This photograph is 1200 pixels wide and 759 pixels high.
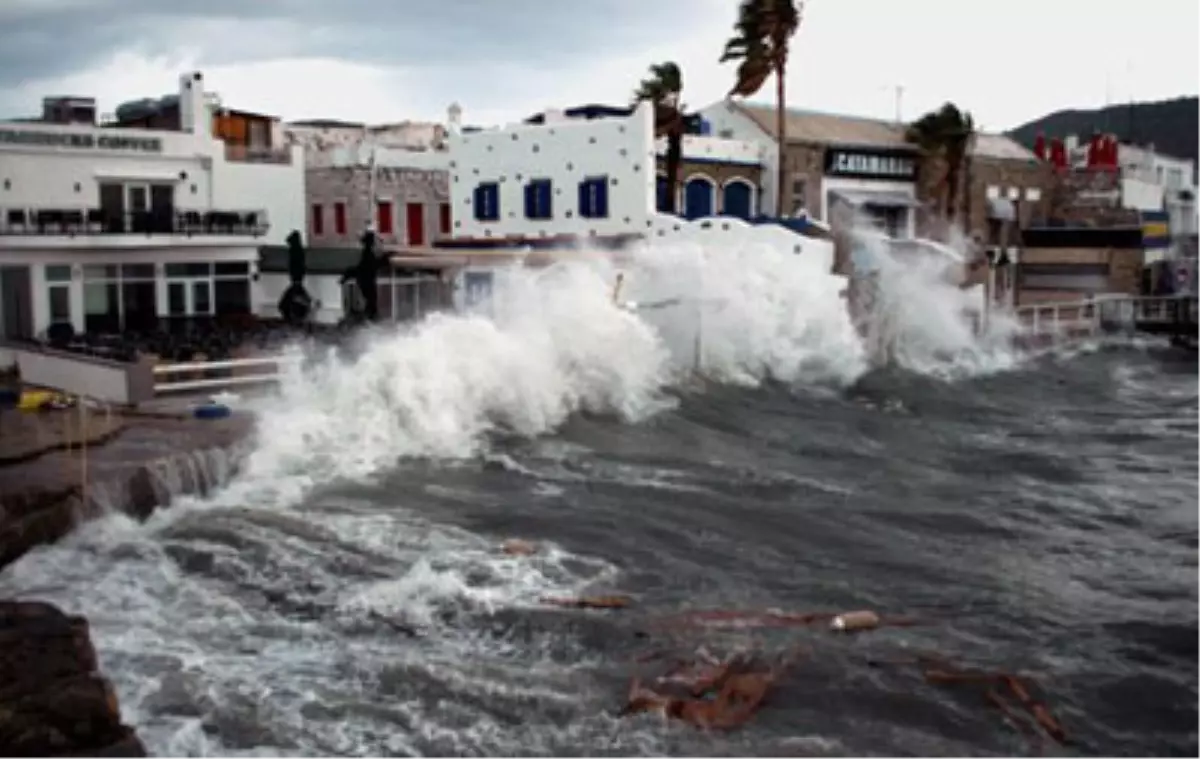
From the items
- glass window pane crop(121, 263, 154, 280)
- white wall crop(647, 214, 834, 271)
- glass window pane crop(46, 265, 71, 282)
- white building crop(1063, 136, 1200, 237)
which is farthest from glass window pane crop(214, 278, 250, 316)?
white building crop(1063, 136, 1200, 237)

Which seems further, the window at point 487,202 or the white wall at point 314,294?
the window at point 487,202

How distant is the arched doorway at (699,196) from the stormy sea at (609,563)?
391 inches

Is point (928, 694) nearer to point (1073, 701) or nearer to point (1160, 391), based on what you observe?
point (1073, 701)

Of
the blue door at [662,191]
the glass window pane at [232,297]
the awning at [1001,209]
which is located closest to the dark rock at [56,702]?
the glass window pane at [232,297]

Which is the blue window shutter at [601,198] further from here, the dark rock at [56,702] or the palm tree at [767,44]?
the dark rock at [56,702]

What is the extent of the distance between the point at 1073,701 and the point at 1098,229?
147 feet

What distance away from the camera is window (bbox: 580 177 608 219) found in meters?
33.2

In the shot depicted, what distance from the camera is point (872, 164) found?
43.2 metres

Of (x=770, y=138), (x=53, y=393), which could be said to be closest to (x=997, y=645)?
(x=53, y=393)

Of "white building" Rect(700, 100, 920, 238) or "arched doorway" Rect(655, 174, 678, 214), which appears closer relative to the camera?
"arched doorway" Rect(655, 174, 678, 214)

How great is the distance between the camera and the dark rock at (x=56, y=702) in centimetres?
820

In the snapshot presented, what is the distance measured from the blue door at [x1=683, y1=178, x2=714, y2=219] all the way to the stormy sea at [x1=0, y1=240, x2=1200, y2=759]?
9.93 metres

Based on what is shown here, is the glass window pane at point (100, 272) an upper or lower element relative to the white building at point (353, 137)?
lower

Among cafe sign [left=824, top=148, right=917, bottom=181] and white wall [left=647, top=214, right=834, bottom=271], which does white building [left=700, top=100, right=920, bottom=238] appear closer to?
cafe sign [left=824, top=148, right=917, bottom=181]
